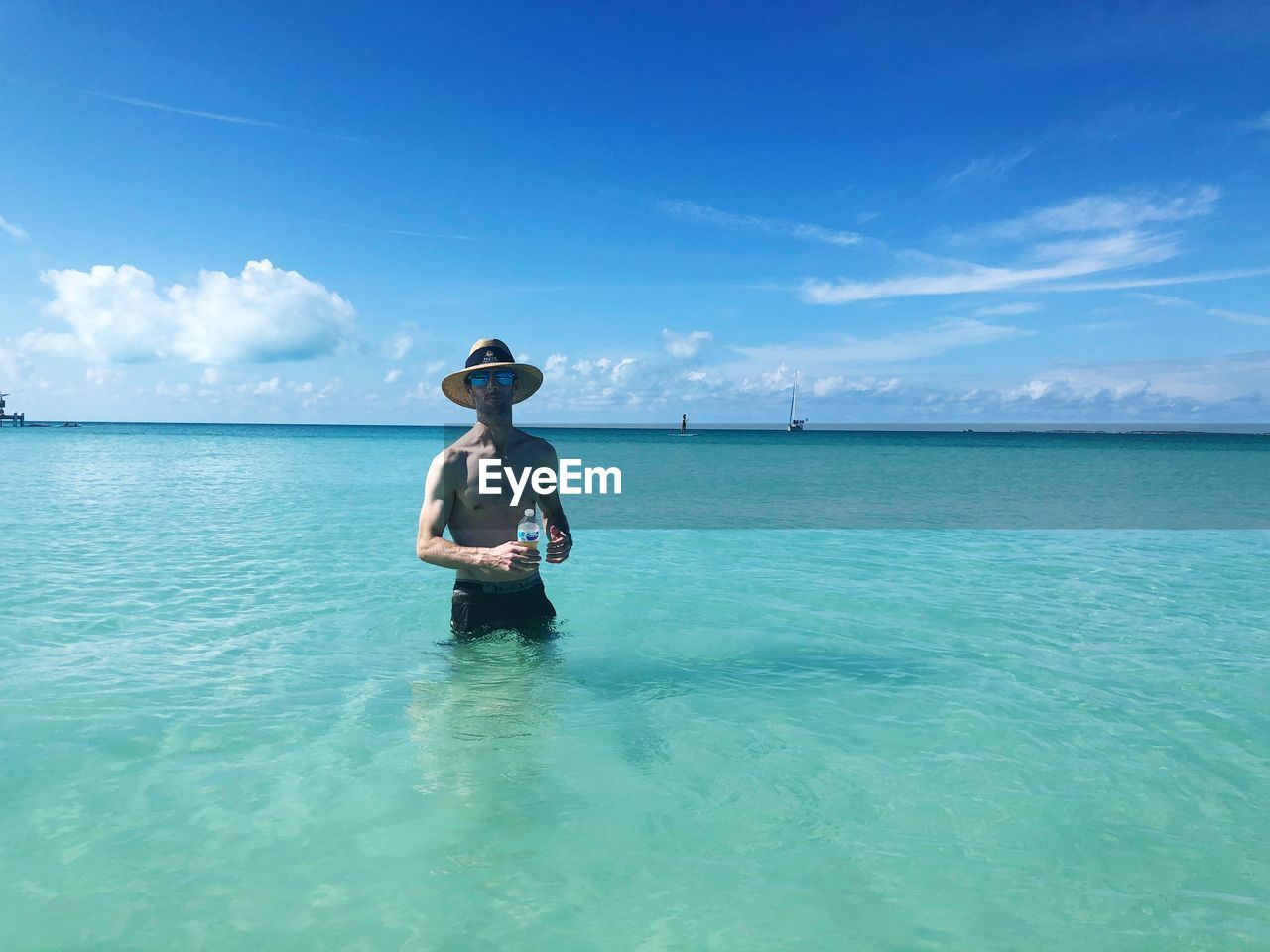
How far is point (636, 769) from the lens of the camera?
4.97 metres

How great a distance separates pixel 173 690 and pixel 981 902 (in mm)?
6456

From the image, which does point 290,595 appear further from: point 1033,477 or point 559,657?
point 1033,477

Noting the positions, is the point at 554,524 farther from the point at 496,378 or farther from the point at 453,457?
the point at 496,378

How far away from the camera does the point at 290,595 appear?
1024cm

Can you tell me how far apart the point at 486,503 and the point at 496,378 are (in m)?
1.02

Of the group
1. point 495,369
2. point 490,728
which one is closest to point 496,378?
point 495,369

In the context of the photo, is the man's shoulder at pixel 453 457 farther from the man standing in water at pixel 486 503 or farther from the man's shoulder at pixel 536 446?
the man's shoulder at pixel 536 446

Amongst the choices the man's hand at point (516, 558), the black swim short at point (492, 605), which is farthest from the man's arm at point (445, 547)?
the black swim short at point (492, 605)

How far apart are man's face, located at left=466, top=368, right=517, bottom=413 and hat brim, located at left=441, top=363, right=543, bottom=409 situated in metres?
0.05

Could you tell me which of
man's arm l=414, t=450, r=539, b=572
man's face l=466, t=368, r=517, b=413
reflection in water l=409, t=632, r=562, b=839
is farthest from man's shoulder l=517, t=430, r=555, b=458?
reflection in water l=409, t=632, r=562, b=839

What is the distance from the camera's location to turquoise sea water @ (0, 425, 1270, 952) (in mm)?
3492

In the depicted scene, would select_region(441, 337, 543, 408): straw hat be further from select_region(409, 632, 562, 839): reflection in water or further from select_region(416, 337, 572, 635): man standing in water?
select_region(409, 632, 562, 839): reflection in water

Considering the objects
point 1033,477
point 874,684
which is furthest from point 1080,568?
point 1033,477

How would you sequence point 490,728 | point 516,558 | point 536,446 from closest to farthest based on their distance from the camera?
point 516,558, point 490,728, point 536,446
